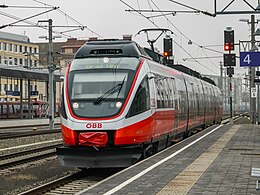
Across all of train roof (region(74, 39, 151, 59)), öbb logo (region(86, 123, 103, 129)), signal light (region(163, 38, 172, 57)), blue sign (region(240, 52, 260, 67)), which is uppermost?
signal light (region(163, 38, 172, 57))

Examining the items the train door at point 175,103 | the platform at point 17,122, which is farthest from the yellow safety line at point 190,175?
the platform at point 17,122

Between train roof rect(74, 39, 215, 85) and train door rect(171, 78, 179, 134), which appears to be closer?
train roof rect(74, 39, 215, 85)

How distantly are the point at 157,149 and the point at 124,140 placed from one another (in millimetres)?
3836

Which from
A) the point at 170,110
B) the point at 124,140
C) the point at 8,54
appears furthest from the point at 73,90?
the point at 8,54

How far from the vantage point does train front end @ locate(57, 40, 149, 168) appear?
44.1 ft

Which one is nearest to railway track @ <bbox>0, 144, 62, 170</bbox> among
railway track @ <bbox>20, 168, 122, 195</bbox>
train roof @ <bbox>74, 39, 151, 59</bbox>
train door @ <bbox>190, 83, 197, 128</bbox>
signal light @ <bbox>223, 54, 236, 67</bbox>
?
railway track @ <bbox>20, 168, 122, 195</bbox>

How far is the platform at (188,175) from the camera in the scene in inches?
397

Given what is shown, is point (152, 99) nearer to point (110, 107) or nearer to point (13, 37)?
point (110, 107)

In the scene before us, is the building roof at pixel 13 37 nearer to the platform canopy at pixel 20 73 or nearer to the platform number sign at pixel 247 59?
the platform canopy at pixel 20 73

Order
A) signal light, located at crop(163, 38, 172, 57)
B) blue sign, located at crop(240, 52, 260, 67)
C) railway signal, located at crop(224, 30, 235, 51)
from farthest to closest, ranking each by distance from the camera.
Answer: signal light, located at crop(163, 38, 172, 57) < railway signal, located at crop(224, 30, 235, 51) < blue sign, located at crop(240, 52, 260, 67)

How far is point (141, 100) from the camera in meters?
14.5

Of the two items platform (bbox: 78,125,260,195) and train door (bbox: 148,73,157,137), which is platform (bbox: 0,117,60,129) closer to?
train door (bbox: 148,73,157,137)

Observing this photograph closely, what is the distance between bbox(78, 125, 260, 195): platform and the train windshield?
1.71 m

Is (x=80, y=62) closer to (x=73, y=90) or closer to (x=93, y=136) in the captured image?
(x=73, y=90)
